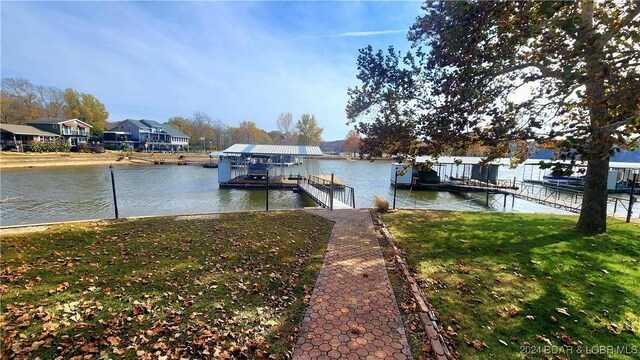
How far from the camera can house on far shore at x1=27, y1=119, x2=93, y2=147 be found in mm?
55812

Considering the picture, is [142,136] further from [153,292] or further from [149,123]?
[153,292]

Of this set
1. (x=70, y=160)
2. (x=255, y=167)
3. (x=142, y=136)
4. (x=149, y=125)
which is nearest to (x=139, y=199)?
(x=255, y=167)

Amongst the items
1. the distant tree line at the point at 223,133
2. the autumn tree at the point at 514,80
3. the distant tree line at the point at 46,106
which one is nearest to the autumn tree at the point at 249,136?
the distant tree line at the point at 223,133

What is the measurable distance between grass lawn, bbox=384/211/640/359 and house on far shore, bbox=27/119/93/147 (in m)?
71.8

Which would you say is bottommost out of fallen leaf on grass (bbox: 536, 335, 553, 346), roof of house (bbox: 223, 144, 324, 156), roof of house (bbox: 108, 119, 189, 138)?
fallen leaf on grass (bbox: 536, 335, 553, 346)

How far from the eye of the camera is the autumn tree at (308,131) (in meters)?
87.5

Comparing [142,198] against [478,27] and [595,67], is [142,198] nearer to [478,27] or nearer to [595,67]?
[478,27]

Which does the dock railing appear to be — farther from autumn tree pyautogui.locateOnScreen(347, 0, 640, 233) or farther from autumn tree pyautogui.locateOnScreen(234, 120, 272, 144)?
autumn tree pyautogui.locateOnScreen(234, 120, 272, 144)

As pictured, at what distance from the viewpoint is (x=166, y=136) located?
79.8 m

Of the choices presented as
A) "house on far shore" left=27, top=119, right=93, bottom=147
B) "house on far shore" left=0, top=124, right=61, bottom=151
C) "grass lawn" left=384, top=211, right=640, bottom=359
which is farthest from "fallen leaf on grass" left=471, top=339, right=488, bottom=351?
"house on far shore" left=27, top=119, right=93, bottom=147

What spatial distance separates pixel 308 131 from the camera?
87875 millimetres

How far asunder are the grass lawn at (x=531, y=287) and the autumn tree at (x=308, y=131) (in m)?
79.5

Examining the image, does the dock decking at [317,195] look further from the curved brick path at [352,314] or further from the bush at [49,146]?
the bush at [49,146]

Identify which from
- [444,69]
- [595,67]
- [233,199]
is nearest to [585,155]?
[595,67]
